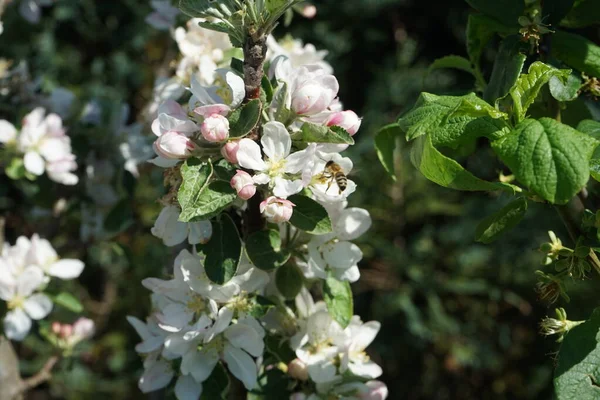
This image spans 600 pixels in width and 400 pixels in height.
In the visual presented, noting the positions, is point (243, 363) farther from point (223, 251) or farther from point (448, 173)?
point (448, 173)

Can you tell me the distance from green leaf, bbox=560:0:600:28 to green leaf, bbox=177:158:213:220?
22.7 inches

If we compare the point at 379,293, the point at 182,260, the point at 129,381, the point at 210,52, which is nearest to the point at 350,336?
the point at 182,260

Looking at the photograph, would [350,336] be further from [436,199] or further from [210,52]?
[436,199]

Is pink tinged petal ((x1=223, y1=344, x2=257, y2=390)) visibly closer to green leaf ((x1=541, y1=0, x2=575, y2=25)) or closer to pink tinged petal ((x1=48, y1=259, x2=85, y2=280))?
pink tinged petal ((x1=48, y1=259, x2=85, y2=280))

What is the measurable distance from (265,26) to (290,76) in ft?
0.32

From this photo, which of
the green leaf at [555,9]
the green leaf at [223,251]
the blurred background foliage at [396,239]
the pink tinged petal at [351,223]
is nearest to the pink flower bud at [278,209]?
the green leaf at [223,251]

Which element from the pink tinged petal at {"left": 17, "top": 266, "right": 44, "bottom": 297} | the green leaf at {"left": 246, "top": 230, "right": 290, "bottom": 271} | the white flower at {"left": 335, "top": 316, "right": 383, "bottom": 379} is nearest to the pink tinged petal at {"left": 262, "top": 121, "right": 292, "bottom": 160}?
the green leaf at {"left": 246, "top": 230, "right": 290, "bottom": 271}

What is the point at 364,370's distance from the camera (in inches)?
43.9

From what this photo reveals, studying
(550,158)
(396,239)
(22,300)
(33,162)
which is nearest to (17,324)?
(22,300)

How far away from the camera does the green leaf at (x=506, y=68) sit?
92 cm

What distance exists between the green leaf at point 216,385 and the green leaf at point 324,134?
37 cm

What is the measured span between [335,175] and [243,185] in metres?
0.15

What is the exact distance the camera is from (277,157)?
0.93 meters

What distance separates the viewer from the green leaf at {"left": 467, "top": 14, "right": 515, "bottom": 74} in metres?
1.06
